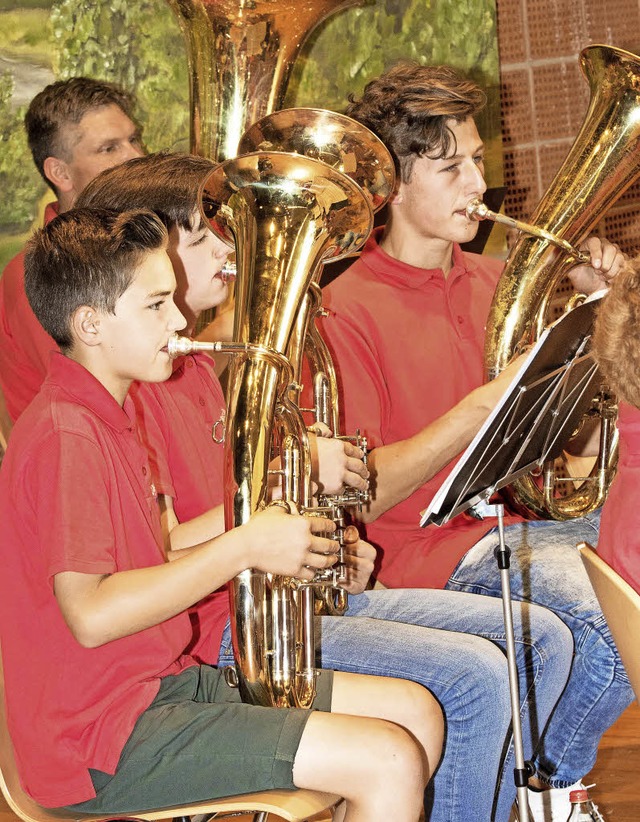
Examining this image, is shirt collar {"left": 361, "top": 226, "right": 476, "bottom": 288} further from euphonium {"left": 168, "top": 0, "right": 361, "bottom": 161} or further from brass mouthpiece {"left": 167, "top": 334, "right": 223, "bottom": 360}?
brass mouthpiece {"left": 167, "top": 334, "right": 223, "bottom": 360}

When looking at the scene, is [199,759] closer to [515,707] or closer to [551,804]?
[515,707]

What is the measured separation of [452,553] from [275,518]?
631 mm

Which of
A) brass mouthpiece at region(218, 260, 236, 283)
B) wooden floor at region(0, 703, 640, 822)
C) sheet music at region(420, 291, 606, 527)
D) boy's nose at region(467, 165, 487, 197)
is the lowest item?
wooden floor at region(0, 703, 640, 822)

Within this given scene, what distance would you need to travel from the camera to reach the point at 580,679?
1820 mm

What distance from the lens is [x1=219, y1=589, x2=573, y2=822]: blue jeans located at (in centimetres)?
156

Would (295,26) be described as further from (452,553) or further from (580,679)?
(580,679)

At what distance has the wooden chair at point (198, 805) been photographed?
1273 mm

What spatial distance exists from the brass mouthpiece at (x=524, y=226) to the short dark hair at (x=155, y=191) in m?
0.50

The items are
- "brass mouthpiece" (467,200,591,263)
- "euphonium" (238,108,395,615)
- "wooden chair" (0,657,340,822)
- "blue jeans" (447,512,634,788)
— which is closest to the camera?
"wooden chair" (0,657,340,822)

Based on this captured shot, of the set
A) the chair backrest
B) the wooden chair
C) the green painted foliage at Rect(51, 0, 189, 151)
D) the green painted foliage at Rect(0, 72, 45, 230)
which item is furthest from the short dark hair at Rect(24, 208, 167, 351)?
the green painted foliage at Rect(51, 0, 189, 151)

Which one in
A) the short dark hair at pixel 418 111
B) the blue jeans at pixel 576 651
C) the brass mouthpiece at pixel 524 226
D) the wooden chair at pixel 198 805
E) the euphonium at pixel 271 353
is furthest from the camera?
the short dark hair at pixel 418 111

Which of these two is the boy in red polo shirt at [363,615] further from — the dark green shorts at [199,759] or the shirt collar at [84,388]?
the dark green shorts at [199,759]

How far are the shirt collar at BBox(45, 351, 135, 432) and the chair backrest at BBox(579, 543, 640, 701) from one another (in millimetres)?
623

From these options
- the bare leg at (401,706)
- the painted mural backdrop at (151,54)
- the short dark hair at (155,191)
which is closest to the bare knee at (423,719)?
the bare leg at (401,706)
